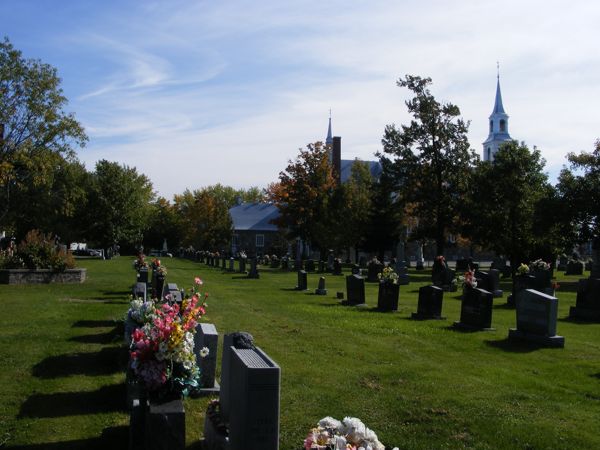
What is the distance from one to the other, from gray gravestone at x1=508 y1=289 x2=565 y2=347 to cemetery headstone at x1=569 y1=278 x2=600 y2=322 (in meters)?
5.95

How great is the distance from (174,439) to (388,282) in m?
14.5

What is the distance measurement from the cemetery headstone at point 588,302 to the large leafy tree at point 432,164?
29.8m

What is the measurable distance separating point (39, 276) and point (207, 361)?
20.6 metres

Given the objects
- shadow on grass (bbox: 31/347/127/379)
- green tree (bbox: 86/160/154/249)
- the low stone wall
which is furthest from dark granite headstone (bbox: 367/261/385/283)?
green tree (bbox: 86/160/154/249)

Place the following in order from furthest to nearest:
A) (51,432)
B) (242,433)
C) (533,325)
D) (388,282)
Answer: (388,282), (533,325), (51,432), (242,433)

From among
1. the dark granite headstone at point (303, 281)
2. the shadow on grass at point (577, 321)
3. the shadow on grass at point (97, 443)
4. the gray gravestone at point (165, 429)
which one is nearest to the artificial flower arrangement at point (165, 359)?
the gray gravestone at point (165, 429)

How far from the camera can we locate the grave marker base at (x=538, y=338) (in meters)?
13.1

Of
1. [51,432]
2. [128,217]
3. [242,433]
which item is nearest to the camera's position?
[242,433]

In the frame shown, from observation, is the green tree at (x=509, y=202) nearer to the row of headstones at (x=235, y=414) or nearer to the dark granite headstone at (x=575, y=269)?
the dark granite headstone at (x=575, y=269)

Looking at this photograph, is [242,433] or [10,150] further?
[10,150]

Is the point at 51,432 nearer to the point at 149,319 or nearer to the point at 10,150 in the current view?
the point at 149,319

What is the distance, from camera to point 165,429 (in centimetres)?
562

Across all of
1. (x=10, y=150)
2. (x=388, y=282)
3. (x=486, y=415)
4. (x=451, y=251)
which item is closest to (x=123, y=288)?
(x=388, y=282)

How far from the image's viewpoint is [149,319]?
8.63m
